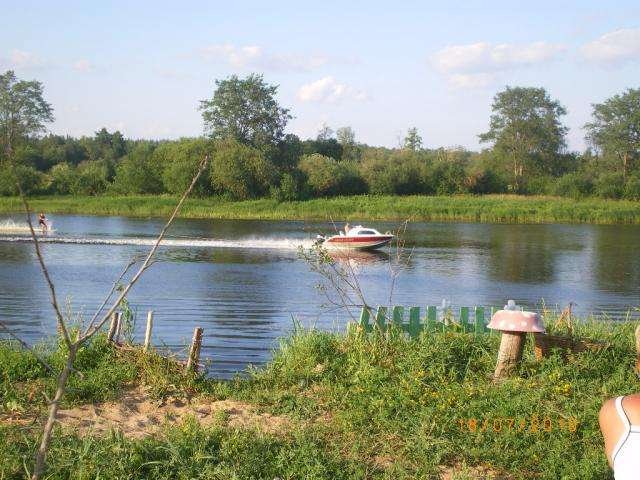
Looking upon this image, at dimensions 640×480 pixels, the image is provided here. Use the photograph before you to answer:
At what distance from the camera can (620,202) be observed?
208 ft

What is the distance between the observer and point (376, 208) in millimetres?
59562

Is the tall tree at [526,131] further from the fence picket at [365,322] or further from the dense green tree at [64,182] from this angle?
the fence picket at [365,322]

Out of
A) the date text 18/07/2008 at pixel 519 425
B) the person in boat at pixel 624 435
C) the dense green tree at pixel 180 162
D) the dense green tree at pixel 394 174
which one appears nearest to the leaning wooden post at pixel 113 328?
the date text 18/07/2008 at pixel 519 425

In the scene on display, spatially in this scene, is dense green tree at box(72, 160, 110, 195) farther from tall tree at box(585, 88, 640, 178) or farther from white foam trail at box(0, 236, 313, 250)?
tall tree at box(585, 88, 640, 178)

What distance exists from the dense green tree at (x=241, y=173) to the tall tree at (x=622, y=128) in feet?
116

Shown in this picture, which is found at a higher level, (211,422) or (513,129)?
(513,129)

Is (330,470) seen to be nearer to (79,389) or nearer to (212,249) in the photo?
(79,389)

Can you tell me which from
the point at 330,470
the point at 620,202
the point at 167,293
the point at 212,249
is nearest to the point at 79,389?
the point at 330,470

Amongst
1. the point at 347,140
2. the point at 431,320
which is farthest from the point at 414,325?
the point at 347,140

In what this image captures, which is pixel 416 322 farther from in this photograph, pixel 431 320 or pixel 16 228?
pixel 16 228

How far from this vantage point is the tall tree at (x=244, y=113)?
7438 cm

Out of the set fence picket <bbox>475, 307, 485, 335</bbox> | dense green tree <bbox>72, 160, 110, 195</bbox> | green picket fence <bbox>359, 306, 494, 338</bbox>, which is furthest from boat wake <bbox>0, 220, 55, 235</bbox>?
fence picket <bbox>475, 307, 485, 335</bbox>

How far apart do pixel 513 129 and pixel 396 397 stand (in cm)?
7575

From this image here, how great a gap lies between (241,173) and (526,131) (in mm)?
32201
